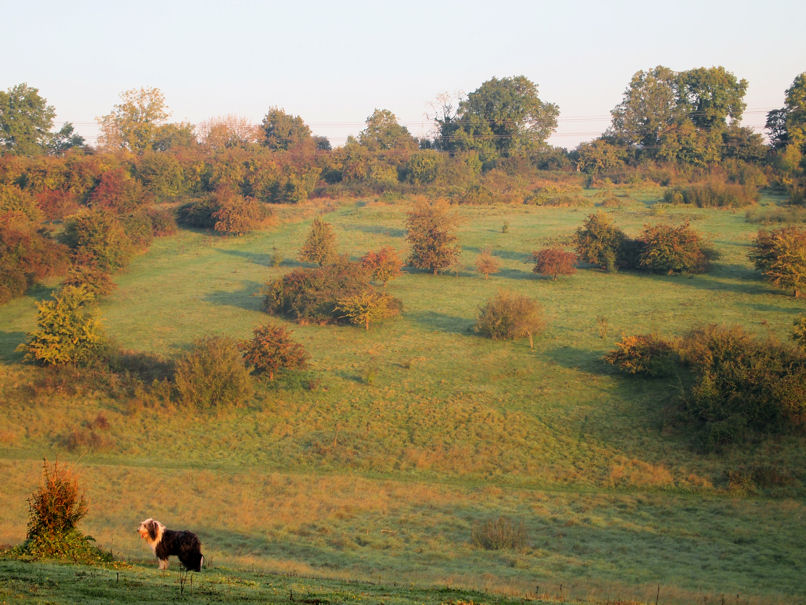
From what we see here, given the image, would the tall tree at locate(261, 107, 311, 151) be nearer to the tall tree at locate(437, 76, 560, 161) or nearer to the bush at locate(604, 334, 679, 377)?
the tall tree at locate(437, 76, 560, 161)

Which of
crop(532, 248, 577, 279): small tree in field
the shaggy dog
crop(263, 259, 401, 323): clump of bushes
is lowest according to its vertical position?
the shaggy dog

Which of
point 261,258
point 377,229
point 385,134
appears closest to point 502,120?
point 385,134

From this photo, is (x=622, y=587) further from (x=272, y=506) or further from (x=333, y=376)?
(x=333, y=376)

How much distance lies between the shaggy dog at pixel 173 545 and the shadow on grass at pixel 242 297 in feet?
64.8

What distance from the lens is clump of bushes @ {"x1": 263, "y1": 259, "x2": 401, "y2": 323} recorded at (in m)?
26.6

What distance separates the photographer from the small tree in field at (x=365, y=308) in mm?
25652

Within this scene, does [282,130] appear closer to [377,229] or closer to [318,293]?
[377,229]

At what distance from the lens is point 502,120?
75812 millimetres

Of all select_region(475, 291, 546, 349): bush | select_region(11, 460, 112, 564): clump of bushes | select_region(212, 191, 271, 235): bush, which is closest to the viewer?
select_region(11, 460, 112, 564): clump of bushes

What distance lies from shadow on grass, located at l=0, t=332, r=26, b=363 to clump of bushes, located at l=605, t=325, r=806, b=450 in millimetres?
19517

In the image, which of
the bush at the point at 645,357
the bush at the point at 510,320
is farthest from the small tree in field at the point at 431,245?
the bush at the point at 645,357

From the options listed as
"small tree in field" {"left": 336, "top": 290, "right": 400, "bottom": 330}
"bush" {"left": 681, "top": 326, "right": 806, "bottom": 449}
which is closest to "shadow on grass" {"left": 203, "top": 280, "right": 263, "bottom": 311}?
"small tree in field" {"left": 336, "top": 290, "right": 400, "bottom": 330}

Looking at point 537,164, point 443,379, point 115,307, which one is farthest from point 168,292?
point 537,164

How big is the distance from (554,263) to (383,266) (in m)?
7.70
